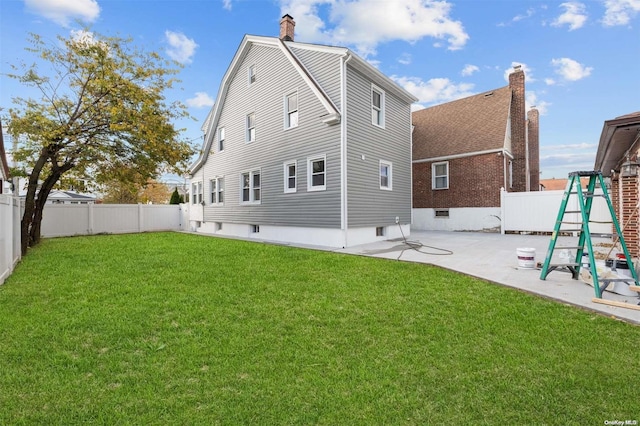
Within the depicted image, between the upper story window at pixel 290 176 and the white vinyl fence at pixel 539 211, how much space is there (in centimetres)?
971

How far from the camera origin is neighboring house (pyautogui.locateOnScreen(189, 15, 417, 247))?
10883 mm

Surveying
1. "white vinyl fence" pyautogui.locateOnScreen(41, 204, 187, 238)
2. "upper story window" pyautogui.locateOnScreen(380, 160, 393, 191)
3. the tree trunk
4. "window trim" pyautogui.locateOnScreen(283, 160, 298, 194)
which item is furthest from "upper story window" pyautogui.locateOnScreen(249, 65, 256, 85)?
"white vinyl fence" pyautogui.locateOnScreen(41, 204, 187, 238)

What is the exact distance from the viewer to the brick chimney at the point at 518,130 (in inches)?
672

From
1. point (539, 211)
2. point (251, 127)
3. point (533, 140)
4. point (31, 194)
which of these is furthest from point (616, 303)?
point (533, 140)

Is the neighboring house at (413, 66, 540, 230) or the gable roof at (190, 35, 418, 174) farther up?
the gable roof at (190, 35, 418, 174)

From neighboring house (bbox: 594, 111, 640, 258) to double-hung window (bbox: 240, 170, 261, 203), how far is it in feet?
37.7

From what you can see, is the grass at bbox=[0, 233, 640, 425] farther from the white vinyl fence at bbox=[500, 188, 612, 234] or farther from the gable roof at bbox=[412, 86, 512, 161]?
the gable roof at bbox=[412, 86, 512, 161]

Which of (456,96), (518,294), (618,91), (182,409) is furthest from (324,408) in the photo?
(456,96)

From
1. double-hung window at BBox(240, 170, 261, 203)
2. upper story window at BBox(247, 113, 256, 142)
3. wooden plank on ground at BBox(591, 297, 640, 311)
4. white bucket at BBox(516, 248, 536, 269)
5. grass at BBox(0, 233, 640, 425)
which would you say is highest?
upper story window at BBox(247, 113, 256, 142)

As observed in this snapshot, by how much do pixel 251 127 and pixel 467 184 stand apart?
11.1m

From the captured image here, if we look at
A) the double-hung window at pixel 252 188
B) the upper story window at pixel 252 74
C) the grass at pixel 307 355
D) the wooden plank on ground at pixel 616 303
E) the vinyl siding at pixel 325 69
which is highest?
the upper story window at pixel 252 74

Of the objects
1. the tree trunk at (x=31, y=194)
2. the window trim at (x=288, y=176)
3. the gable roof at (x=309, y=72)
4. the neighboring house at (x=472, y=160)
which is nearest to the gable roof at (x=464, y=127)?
the neighboring house at (x=472, y=160)

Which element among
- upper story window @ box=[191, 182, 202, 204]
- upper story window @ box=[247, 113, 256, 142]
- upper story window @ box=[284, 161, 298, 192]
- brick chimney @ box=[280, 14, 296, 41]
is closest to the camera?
upper story window @ box=[284, 161, 298, 192]

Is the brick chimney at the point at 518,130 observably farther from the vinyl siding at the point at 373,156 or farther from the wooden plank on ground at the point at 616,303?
the wooden plank on ground at the point at 616,303
